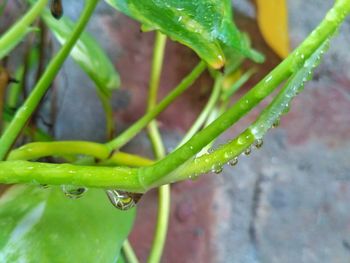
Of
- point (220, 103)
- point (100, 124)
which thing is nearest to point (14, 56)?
point (100, 124)

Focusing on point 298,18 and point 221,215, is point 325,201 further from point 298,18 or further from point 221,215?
point 298,18

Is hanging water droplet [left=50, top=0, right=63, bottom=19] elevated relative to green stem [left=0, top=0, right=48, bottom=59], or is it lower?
elevated

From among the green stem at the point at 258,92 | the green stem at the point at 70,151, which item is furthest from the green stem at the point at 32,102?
the green stem at the point at 258,92

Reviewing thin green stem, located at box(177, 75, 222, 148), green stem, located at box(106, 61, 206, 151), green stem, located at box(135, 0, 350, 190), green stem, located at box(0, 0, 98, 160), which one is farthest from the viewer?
thin green stem, located at box(177, 75, 222, 148)

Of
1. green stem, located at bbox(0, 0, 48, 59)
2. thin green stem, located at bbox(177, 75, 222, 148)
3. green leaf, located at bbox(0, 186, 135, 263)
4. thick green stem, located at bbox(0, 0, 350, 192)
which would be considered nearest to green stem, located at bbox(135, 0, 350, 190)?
thick green stem, located at bbox(0, 0, 350, 192)

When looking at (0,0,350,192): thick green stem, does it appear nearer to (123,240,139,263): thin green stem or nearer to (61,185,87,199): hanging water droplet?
(61,185,87,199): hanging water droplet

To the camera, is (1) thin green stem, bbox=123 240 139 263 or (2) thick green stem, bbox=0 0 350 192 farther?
(1) thin green stem, bbox=123 240 139 263
